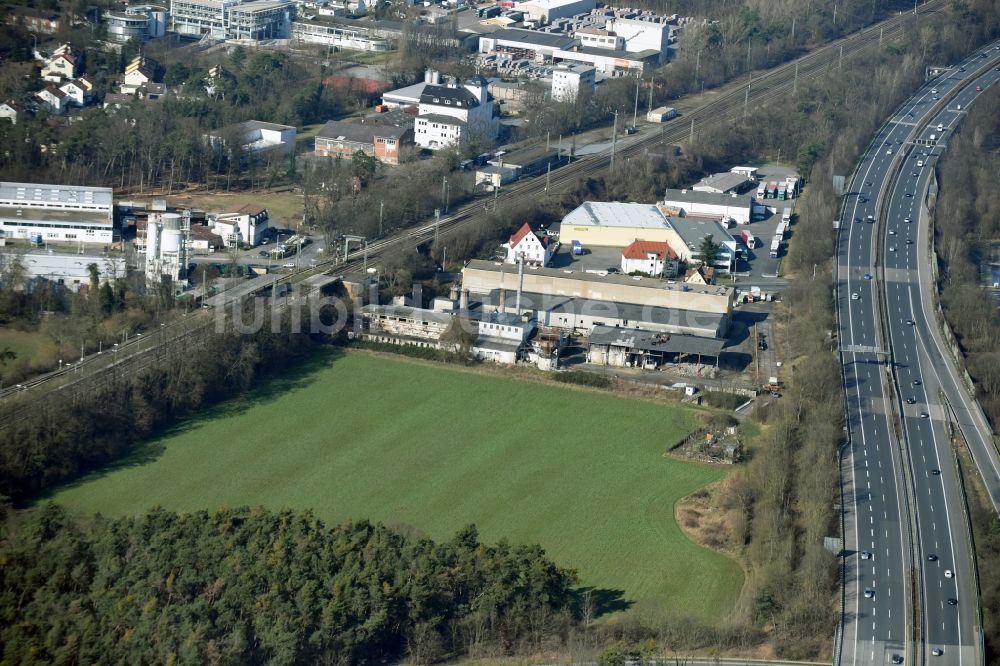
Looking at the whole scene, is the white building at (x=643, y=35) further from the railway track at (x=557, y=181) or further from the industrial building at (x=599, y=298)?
the industrial building at (x=599, y=298)

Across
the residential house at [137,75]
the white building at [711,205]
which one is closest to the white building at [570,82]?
the white building at [711,205]

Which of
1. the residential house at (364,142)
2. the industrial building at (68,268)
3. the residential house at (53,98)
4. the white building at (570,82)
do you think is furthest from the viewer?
the white building at (570,82)

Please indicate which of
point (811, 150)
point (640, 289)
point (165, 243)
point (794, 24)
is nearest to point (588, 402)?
point (640, 289)

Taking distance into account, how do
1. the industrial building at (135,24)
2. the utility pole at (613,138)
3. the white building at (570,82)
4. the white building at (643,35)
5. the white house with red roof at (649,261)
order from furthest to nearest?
the white building at (643,35) → the industrial building at (135,24) → the white building at (570,82) → the utility pole at (613,138) → the white house with red roof at (649,261)

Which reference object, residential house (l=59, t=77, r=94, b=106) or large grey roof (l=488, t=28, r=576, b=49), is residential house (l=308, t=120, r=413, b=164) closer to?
residential house (l=59, t=77, r=94, b=106)

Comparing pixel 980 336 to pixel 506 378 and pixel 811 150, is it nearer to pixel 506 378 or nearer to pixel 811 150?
pixel 506 378

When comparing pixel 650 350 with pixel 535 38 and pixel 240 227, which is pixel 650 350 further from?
pixel 535 38
